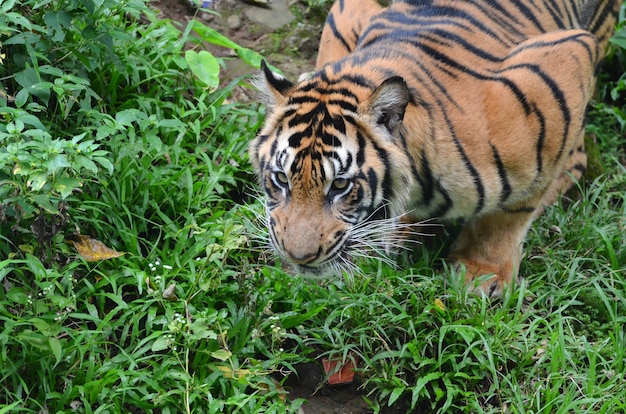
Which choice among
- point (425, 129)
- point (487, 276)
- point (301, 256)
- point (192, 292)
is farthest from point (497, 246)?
point (192, 292)

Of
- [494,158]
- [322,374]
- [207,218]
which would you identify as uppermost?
[494,158]

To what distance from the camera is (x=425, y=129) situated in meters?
3.43

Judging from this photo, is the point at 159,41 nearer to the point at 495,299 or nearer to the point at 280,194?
the point at 280,194

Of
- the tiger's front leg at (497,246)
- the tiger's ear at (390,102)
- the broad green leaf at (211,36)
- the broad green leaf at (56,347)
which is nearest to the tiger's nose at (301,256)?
the tiger's ear at (390,102)

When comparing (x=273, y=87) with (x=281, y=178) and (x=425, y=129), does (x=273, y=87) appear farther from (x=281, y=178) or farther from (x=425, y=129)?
(x=425, y=129)

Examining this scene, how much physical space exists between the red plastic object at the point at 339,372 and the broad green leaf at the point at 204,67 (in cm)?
162

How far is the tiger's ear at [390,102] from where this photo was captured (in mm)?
3141

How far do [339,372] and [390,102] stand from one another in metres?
1.16

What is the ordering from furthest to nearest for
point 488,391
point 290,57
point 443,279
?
point 290,57 → point 443,279 → point 488,391

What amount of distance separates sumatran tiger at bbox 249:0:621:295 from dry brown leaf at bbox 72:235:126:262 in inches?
29.4

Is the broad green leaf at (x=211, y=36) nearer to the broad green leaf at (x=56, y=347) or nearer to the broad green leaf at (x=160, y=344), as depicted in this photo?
the broad green leaf at (x=160, y=344)

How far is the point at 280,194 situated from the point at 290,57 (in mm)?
2225

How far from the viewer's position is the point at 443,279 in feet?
12.9

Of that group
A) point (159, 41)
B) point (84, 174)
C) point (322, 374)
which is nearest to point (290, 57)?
point (159, 41)
